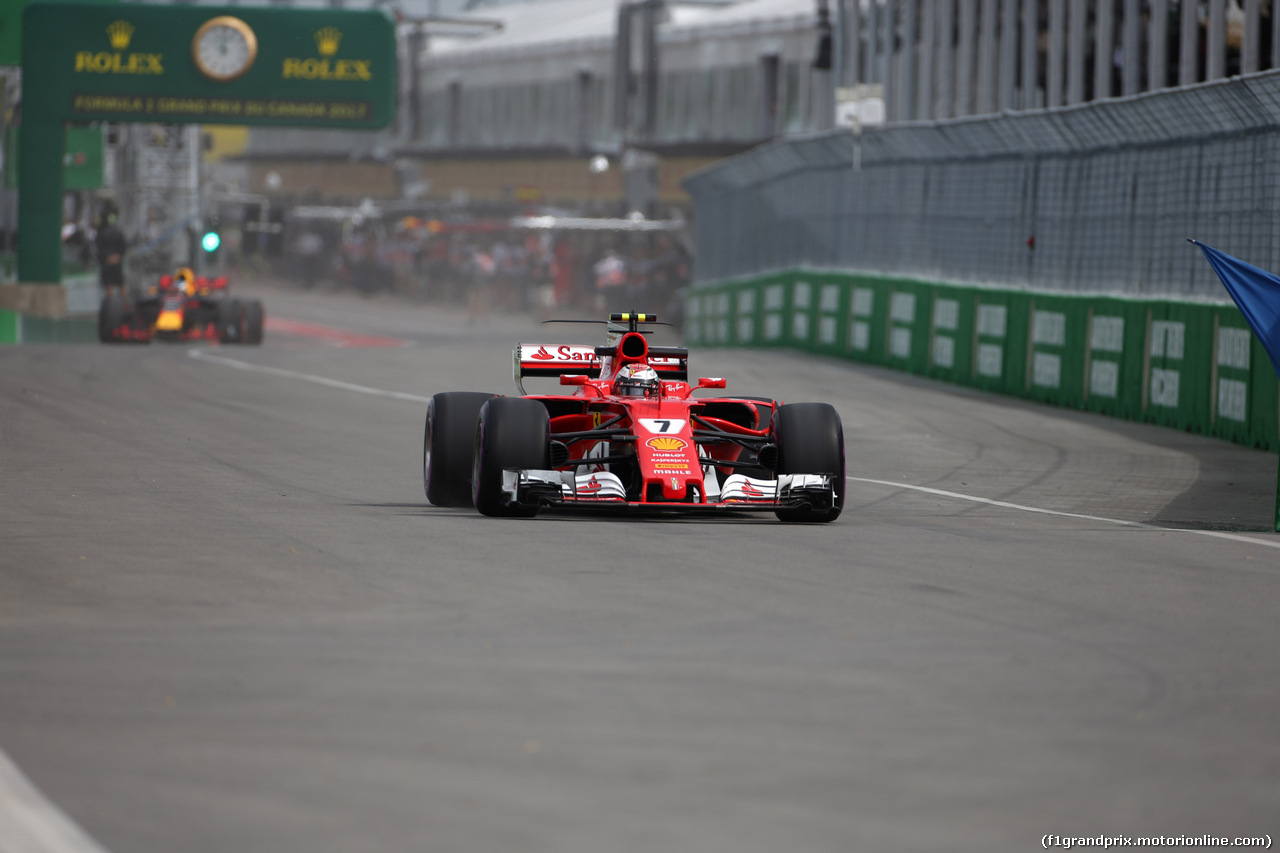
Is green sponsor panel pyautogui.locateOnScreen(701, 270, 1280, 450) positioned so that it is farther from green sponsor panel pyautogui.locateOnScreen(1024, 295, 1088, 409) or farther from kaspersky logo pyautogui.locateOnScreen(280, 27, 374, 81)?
kaspersky logo pyautogui.locateOnScreen(280, 27, 374, 81)

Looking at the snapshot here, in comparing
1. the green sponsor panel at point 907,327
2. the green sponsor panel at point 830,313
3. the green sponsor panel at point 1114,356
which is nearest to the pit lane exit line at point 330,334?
the green sponsor panel at point 830,313

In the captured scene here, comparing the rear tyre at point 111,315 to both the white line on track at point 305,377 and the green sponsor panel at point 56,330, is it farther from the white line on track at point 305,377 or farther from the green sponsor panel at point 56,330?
the green sponsor panel at point 56,330

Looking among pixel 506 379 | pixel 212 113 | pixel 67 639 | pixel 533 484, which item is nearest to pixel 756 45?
pixel 212 113

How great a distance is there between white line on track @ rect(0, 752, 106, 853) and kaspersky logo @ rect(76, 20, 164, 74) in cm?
3264

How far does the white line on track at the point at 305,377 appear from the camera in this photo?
2164cm

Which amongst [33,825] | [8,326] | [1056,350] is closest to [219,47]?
[8,326]

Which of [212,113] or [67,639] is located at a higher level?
[212,113]

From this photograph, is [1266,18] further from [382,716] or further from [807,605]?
[382,716]


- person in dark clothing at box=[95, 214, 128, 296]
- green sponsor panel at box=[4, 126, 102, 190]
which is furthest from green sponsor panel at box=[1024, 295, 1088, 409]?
green sponsor panel at box=[4, 126, 102, 190]

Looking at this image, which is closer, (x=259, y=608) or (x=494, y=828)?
(x=494, y=828)

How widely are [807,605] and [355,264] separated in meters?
48.6

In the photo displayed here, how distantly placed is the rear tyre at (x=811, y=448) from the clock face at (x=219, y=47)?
90.6 feet

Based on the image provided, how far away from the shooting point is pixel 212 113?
3619cm

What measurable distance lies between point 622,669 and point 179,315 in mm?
26045
